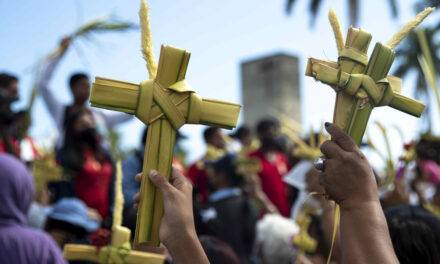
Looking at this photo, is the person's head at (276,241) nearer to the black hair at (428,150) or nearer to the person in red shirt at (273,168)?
the black hair at (428,150)

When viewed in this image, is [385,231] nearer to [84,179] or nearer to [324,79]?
[324,79]

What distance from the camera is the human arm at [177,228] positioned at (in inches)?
63.7

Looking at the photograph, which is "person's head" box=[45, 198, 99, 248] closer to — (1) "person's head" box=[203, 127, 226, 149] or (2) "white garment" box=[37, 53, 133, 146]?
(2) "white garment" box=[37, 53, 133, 146]

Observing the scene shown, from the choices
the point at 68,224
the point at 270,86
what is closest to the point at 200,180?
the point at 68,224

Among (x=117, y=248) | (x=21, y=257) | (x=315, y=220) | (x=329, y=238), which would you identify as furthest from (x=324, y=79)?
(x=315, y=220)

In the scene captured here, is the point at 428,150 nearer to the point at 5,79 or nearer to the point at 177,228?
the point at 5,79

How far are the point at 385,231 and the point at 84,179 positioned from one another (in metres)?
3.75

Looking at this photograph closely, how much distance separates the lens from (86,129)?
504 cm

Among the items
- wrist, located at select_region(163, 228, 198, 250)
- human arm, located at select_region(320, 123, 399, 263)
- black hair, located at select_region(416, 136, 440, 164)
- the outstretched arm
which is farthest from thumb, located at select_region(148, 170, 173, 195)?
black hair, located at select_region(416, 136, 440, 164)

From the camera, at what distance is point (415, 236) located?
2199 mm

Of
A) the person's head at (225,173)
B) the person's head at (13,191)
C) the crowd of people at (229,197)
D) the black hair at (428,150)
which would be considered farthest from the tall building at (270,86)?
the person's head at (13,191)

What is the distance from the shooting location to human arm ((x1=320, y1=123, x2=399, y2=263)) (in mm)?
1543

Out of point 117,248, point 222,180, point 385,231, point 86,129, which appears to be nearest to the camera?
point 385,231

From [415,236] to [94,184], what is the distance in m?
3.29
